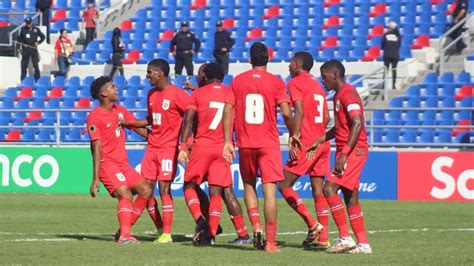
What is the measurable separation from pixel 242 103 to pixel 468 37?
808 inches

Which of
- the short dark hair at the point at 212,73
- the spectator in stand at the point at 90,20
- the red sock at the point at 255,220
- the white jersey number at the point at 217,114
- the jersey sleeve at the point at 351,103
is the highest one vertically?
the spectator in stand at the point at 90,20

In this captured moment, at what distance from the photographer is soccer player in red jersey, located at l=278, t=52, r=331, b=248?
48.0 feet

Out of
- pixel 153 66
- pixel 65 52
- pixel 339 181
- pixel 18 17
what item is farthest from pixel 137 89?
pixel 339 181

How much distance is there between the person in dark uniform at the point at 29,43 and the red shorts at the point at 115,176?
21.2m

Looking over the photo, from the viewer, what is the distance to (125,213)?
48.6 feet

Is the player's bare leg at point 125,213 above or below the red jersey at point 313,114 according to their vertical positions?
below

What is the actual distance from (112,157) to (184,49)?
18.6 meters

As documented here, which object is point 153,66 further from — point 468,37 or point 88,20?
point 88,20

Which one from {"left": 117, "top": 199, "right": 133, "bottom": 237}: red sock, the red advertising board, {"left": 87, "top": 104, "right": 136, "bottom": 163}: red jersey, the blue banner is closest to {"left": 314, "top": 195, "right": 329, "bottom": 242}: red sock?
{"left": 117, "top": 199, "right": 133, "bottom": 237}: red sock

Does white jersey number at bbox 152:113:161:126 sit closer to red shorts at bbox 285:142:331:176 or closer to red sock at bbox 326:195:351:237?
red shorts at bbox 285:142:331:176

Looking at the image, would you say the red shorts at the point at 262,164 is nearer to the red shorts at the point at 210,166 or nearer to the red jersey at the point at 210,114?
the red shorts at the point at 210,166

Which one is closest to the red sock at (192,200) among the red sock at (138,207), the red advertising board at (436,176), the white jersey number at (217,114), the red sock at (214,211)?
the red sock at (214,211)

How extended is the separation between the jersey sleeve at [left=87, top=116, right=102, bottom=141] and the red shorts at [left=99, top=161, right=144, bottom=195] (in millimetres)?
345

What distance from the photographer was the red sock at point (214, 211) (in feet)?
46.8
